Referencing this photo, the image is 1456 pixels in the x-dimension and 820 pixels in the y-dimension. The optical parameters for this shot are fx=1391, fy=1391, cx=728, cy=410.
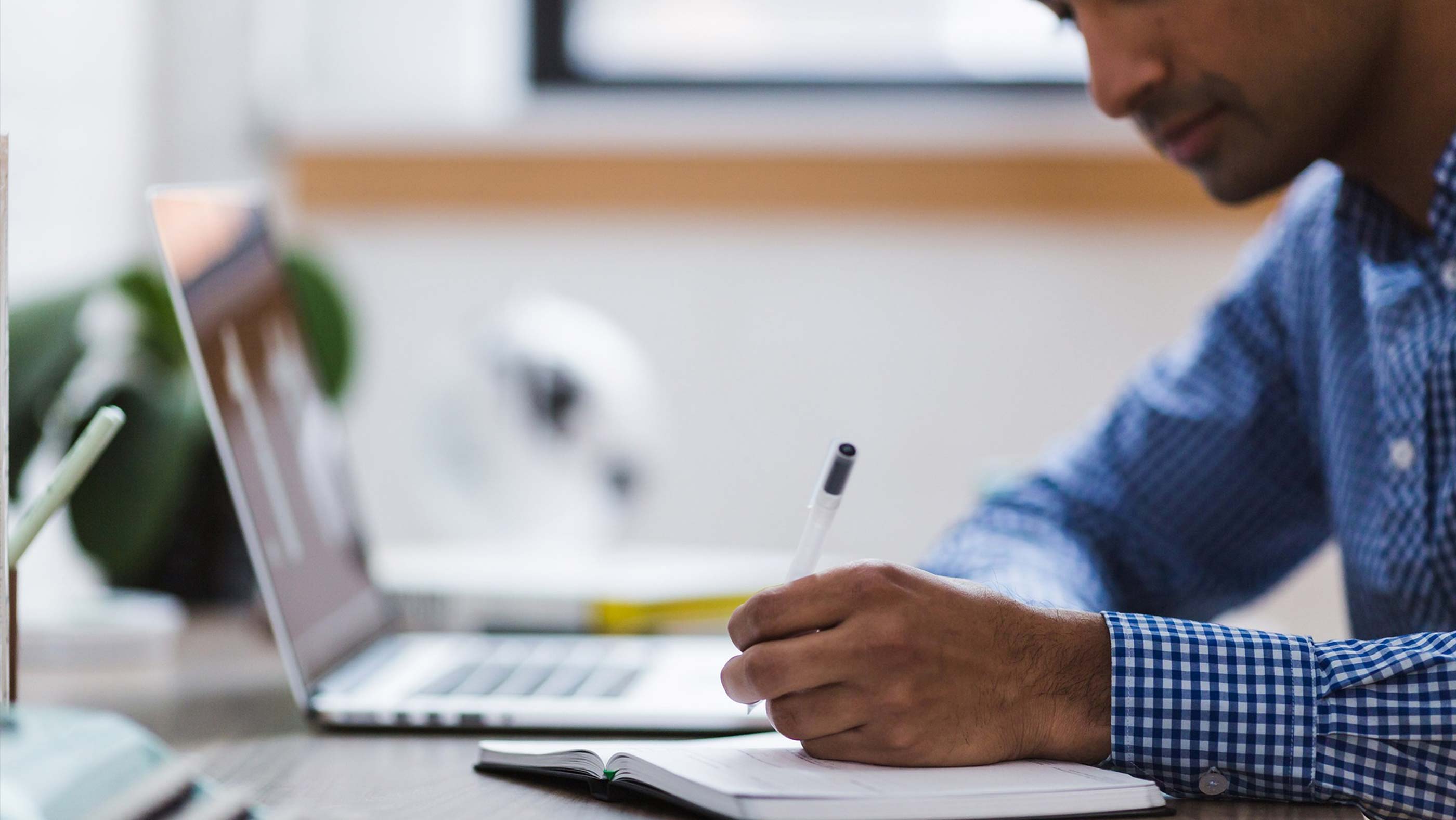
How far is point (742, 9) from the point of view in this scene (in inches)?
82.8

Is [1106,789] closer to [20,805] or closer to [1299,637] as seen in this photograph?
[1299,637]

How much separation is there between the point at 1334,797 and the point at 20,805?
522 mm

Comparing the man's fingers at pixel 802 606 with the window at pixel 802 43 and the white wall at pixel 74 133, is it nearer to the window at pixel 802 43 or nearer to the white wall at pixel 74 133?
the white wall at pixel 74 133

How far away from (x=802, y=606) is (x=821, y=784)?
0.29ft

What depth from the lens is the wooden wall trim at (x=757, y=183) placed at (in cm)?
192

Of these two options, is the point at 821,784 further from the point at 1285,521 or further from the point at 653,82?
the point at 653,82

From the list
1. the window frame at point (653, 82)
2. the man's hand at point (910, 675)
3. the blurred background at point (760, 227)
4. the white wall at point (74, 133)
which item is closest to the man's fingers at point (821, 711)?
the man's hand at point (910, 675)

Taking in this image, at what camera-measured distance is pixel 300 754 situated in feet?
2.20

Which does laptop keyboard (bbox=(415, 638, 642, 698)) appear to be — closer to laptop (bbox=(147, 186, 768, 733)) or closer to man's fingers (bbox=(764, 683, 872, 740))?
laptop (bbox=(147, 186, 768, 733))

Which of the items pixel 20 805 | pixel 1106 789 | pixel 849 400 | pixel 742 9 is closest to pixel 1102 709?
pixel 1106 789

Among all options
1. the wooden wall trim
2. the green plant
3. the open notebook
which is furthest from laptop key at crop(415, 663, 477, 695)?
the wooden wall trim

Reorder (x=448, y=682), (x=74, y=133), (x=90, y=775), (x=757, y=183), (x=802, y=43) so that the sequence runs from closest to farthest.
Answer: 1. (x=90, y=775)
2. (x=448, y=682)
3. (x=74, y=133)
4. (x=757, y=183)
5. (x=802, y=43)

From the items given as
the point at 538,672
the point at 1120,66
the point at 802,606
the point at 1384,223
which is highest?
the point at 1120,66

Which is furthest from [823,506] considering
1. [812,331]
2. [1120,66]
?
[812,331]
